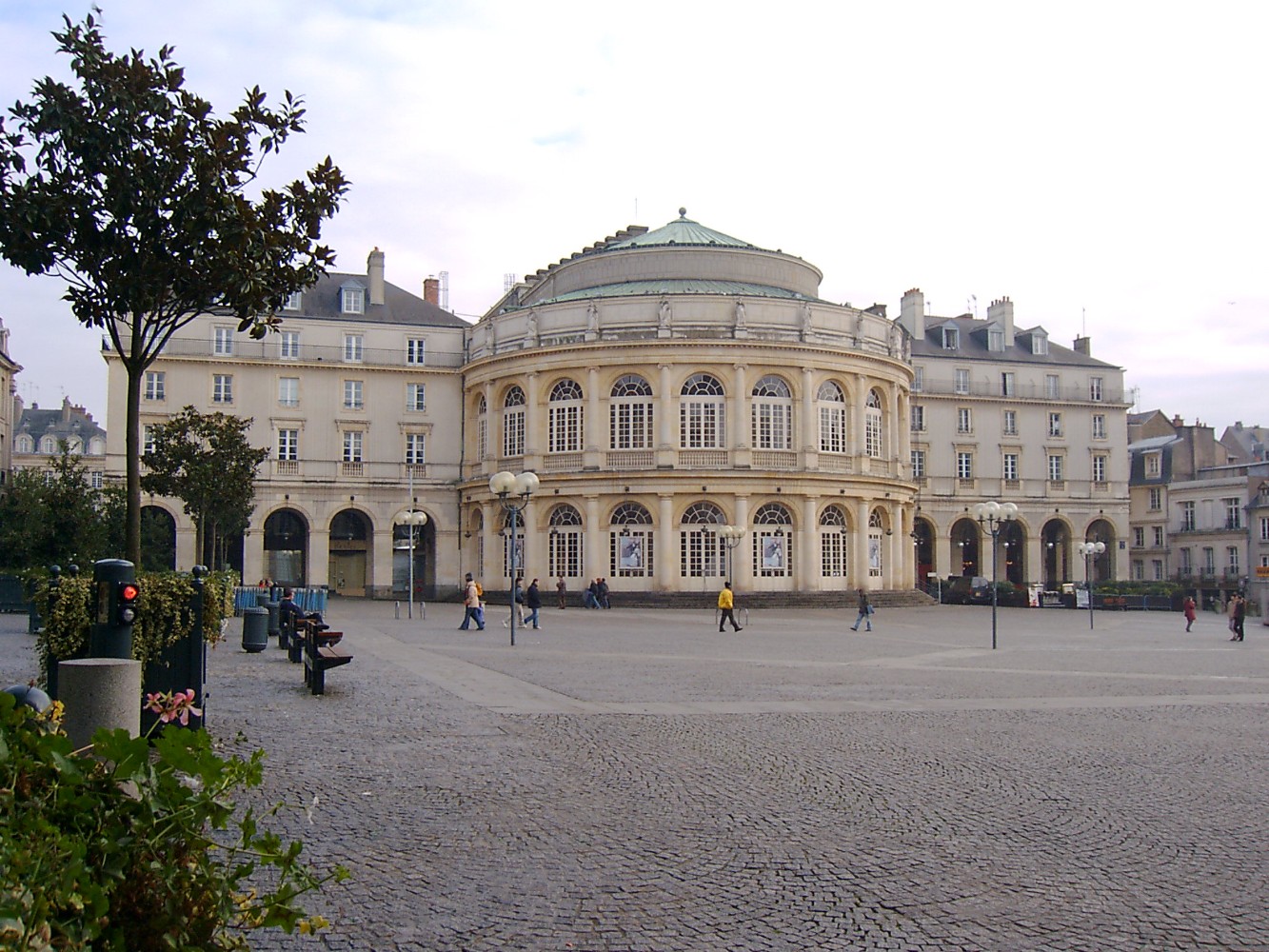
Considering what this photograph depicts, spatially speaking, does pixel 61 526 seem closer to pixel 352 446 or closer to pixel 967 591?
pixel 352 446

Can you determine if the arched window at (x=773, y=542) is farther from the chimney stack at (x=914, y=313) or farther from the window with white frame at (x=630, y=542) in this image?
the chimney stack at (x=914, y=313)

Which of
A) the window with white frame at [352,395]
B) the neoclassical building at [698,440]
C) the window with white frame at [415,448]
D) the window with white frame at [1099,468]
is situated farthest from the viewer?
the window with white frame at [1099,468]

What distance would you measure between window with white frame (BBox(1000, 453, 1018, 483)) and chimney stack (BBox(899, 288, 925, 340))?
9.13m

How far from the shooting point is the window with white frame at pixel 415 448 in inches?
2457

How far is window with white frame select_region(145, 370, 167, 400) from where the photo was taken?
59.5 metres

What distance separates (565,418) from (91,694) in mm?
47023

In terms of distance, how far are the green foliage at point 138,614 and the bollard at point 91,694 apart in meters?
3.84

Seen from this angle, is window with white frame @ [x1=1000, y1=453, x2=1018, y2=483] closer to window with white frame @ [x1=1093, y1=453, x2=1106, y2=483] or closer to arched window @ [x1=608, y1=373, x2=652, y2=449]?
window with white frame @ [x1=1093, y1=453, x2=1106, y2=483]

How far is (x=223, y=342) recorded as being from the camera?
2405 inches

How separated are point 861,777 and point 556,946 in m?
5.29

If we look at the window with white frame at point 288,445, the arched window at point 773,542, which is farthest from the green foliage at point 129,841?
the window with white frame at point 288,445

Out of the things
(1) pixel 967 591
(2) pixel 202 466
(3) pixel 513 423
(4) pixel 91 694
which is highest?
(3) pixel 513 423

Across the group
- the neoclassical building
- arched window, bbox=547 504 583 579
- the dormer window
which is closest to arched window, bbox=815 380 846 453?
the neoclassical building

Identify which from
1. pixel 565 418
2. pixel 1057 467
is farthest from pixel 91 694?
pixel 1057 467
